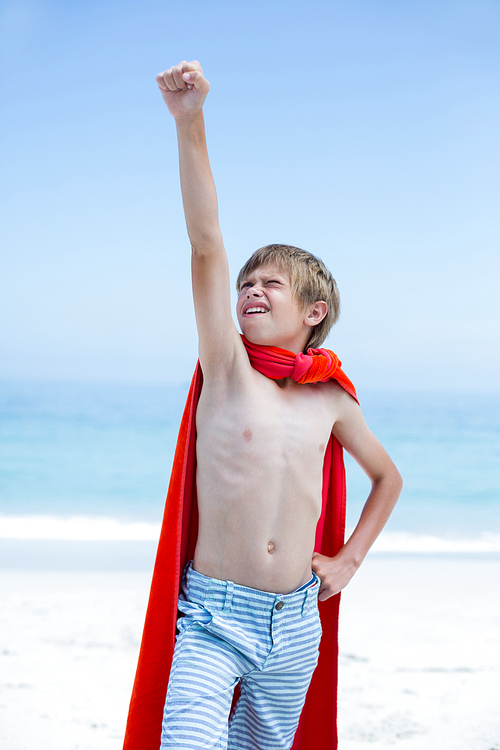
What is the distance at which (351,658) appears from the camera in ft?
10.1

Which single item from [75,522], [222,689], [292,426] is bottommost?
[75,522]

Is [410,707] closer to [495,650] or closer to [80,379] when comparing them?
[495,650]

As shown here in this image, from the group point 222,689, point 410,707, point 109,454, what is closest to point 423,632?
point 410,707

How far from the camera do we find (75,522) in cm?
713

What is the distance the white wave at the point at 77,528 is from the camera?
6.33 meters

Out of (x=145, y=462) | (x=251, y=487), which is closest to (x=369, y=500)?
(x=251, y=487)

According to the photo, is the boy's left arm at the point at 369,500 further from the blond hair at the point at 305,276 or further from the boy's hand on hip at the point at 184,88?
the boy's hand on hip at the point at 184,88

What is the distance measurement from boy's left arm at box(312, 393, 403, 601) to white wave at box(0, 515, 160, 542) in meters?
4.73

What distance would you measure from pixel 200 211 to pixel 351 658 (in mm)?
2454

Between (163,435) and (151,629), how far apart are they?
1106 centimetres

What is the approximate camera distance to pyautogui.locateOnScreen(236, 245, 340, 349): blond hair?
1.65 meters

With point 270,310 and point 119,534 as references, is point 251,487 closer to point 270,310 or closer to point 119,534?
point 270,310

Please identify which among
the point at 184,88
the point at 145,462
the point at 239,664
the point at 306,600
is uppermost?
the point at 184,88

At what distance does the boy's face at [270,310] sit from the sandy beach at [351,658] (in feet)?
4.96
